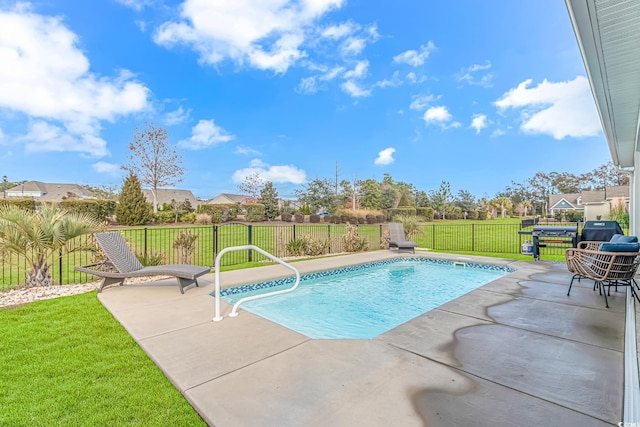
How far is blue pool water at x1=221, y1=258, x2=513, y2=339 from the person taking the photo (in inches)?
186

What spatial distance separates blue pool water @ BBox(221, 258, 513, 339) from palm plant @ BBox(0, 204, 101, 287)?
297cm

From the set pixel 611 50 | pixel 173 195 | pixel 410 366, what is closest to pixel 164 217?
pixel 410 366

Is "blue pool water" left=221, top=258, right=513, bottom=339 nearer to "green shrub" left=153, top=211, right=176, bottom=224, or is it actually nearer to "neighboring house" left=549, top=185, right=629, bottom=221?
"green shrub" left=153, top=211, right=176, bottom=224

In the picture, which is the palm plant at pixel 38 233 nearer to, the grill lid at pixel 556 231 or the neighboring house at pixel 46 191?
the grill lid at pixel 556 231

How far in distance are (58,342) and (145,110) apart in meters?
25.6

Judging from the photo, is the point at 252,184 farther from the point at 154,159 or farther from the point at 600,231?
the point at 600,231

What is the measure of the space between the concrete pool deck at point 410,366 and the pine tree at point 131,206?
15.4 metres

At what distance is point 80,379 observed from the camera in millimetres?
2453

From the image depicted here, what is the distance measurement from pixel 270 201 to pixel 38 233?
67.2 feet

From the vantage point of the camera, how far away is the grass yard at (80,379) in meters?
2.01

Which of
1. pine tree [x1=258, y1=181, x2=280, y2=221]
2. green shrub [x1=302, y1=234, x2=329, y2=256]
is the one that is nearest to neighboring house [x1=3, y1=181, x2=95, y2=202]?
pine tree [x1=258, y1=181, x2=280, y2=221]

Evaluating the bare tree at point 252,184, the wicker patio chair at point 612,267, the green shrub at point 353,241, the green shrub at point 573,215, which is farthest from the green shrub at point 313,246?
the green shrub at point 573,215

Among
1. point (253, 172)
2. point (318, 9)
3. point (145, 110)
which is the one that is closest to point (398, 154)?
point (253, 172)

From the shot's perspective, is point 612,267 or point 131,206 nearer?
point 612,267
